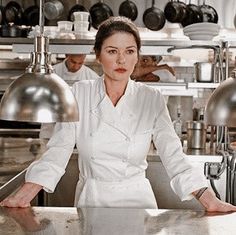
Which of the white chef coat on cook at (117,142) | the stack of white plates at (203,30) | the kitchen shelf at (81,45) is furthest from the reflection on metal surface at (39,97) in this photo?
the stack of white plates at (203,30)

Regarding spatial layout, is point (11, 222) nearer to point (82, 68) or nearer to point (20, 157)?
point (20, 157)

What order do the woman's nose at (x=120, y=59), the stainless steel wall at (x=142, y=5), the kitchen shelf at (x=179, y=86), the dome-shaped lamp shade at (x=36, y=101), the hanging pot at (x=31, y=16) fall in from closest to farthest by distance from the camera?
the dome-shaped lamp shade at (x=36, y=101) → the woman's nose at (x=120, y=59) → the kitchen shelf at (x=179, y=86) → the hanging pot at (x=31, y=16) → the stainless steel wall at (x=142, y=5)

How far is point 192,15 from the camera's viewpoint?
13.2 feet

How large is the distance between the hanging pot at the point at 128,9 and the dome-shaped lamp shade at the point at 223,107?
9.83ft

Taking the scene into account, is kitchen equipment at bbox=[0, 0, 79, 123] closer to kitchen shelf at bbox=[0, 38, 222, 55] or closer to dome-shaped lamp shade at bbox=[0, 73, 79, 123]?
dome-shaped lamp shade at bbox=[0, 73, 79, 123]

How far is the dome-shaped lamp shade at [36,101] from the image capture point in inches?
54.0

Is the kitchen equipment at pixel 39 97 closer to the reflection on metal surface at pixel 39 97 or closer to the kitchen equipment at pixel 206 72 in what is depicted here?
the reflection on metal surface at pixel 39 97

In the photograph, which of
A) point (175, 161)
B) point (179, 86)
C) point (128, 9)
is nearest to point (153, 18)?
point (128, 9)

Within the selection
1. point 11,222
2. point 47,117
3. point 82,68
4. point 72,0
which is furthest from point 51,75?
point 72,0

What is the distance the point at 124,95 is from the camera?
2180mm

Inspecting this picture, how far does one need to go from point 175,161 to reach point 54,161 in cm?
49

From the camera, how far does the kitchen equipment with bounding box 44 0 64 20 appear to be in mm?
4133

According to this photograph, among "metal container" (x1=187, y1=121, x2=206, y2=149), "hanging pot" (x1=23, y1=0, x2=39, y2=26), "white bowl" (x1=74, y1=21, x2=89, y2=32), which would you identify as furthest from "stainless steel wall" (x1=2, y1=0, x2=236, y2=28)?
"metal container" (x1=187, y1=121, x2=206, y2=149)

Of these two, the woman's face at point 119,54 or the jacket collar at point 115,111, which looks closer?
the woman's face at point 119,54
